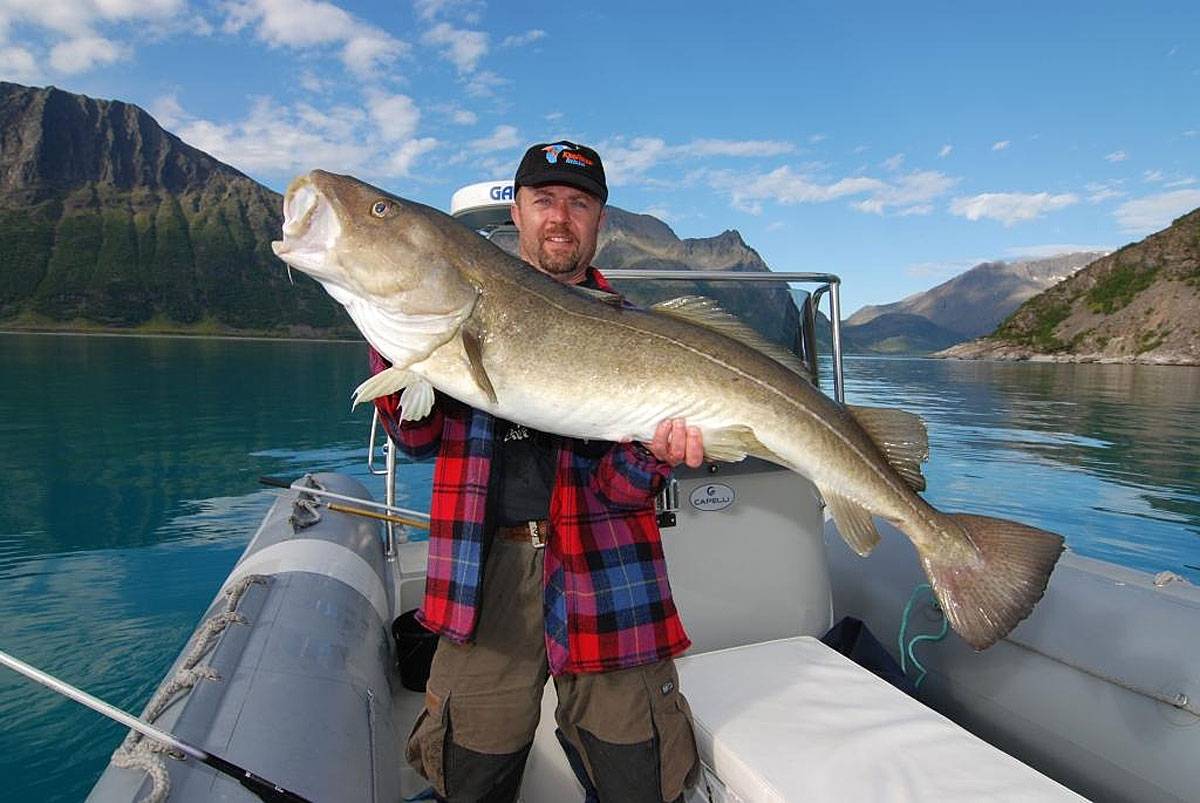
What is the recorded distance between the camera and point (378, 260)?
256cm

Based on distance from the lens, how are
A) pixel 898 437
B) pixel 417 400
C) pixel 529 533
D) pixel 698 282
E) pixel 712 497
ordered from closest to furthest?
1. pixel 417 400
2. pixel 529 533
3. pixel 898 437
4. pixel 712 497
5. pixel 698 282

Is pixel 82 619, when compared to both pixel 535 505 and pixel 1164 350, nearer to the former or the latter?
pixel 535 505

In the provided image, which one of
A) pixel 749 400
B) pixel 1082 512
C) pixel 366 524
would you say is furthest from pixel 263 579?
pixel 1082 512

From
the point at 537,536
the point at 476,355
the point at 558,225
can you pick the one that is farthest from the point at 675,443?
the point at 558,225

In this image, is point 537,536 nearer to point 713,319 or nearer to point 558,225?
point 713,319

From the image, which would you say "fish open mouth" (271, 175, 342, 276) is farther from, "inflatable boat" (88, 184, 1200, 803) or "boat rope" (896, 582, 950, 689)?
"boat rope" (896, 582, 950, 689)

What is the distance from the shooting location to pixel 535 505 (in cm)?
287

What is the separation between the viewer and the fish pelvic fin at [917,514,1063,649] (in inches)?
111

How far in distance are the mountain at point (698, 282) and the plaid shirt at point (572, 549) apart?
2.10 m

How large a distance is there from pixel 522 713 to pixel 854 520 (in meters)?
1.63

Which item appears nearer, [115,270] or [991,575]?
[991,575]

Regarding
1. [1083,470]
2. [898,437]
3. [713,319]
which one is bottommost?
[1083,470]

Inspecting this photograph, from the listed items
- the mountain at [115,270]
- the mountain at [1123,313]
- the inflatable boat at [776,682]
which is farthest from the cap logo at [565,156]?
the mountain at [115,270]

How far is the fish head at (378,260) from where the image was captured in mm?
2514
